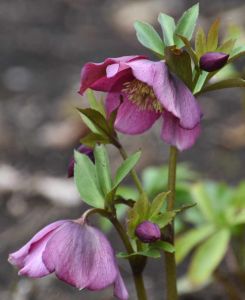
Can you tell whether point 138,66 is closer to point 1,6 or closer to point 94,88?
point 94,88

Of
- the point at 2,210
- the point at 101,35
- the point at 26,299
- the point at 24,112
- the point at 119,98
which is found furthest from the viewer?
the point at 101,35

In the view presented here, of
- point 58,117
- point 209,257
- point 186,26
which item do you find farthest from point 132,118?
A: point 58,117

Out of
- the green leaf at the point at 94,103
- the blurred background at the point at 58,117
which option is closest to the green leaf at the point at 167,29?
the green leaf at the point at 94,103

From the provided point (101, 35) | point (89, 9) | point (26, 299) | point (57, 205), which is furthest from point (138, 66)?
point (89, 9)

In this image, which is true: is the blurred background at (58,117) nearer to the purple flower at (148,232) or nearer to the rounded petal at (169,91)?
the purple flower at (148,232)

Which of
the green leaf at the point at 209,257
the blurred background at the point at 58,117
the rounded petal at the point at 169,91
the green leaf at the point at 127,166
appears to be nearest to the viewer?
the rounded petal at the point at 169,91

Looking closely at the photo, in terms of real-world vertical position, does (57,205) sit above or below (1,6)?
below

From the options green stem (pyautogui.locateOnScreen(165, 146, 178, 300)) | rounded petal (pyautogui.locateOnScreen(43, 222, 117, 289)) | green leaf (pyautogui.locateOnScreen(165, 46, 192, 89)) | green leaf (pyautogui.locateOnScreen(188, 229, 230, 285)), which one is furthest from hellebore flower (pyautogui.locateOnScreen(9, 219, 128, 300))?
green leaf (pyautogui.locateOnScreen(188, 229, 230, 285))
